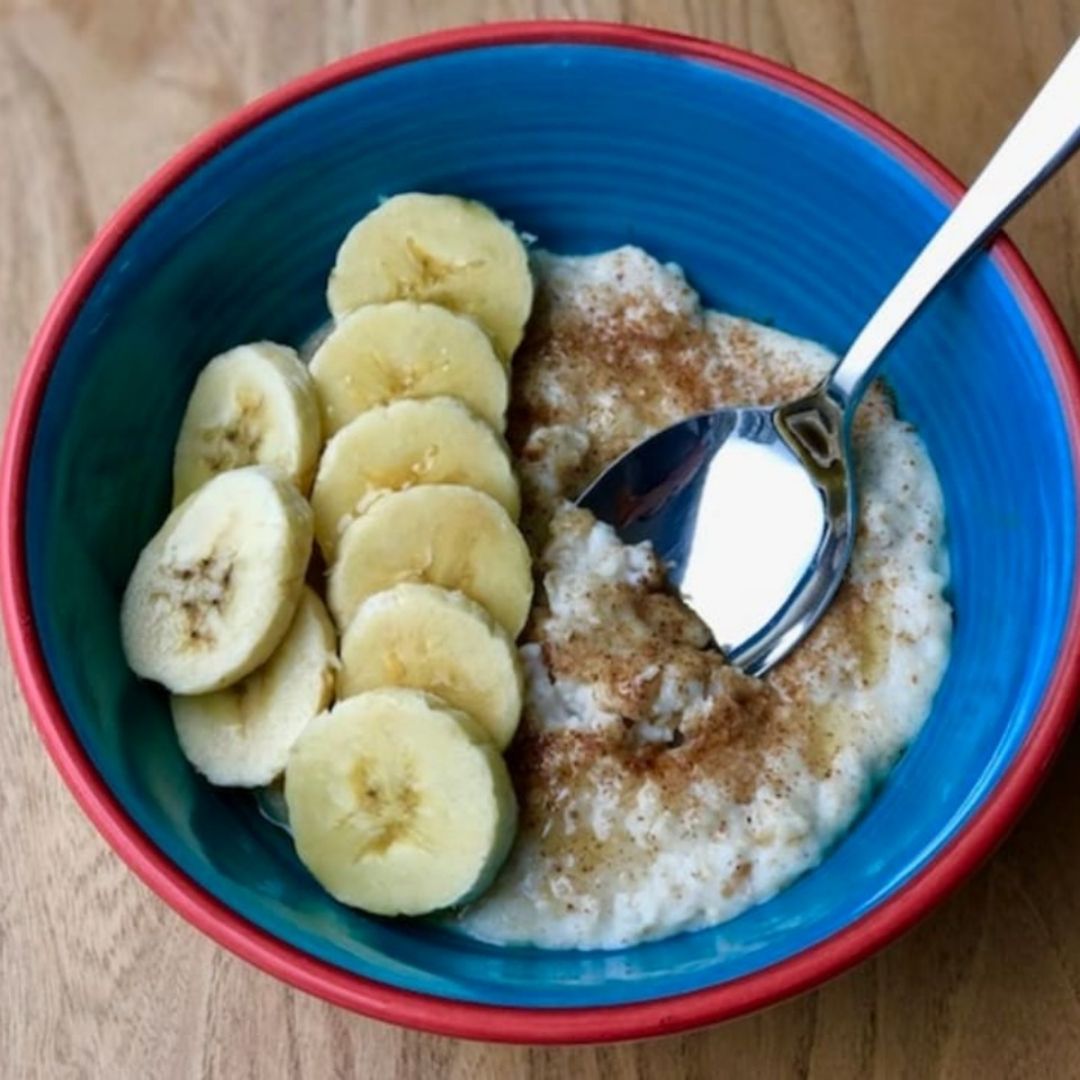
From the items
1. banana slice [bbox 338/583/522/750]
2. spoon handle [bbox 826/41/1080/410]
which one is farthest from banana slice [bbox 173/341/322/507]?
spoon handle [bbox 826/41/1080/410]

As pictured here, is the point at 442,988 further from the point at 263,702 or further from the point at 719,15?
the point at 719,15

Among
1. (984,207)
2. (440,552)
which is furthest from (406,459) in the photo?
(984,207)

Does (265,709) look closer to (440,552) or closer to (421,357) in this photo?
(440,552)

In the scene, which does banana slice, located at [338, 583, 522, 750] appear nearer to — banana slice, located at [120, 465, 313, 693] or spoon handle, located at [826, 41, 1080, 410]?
banana slice, located at [120, 465, 313, 693]

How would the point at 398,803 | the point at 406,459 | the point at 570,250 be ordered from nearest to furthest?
the point at 398,803 < the point at 406,459 < the point at 570,250

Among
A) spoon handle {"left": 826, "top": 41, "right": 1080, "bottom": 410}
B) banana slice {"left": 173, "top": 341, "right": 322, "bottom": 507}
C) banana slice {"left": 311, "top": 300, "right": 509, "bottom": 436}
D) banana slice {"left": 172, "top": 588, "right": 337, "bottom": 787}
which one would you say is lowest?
banana slice {"left": 172, "top": 588, "right": 337, "bottom": 787}

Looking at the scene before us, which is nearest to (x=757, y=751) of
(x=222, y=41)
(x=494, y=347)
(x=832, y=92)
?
(x=494, y=347)
